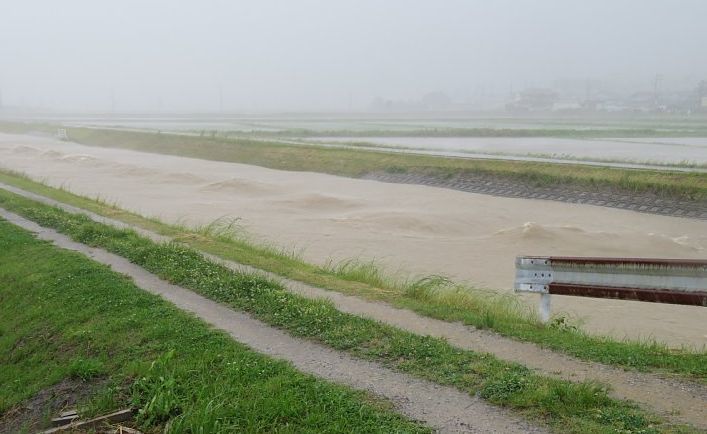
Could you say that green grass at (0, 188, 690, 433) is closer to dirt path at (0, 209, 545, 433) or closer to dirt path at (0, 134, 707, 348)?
dirt path at (0, 209, 545, 433)

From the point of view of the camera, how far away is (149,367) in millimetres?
6895

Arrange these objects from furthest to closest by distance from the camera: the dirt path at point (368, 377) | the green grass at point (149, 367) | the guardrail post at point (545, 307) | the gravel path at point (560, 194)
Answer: the gravel path at point (560, 194) → the guardrail post at point (545, 307) → the green grass at point (149, 367) → the dirt path at point (368, 377)

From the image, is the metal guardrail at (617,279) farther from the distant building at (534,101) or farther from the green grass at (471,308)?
the distant building at (534,101)

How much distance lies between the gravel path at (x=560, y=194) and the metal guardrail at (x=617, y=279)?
16099mm

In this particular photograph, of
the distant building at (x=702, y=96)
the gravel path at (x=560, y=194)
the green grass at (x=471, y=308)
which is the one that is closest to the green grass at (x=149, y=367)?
the green grass at (x=471, y=308)

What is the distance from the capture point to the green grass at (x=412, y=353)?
554 centimetres

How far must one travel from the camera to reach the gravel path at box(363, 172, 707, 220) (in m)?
23.3

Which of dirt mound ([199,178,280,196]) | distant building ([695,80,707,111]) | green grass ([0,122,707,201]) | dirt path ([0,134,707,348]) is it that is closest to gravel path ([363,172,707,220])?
green grass ([0,122,707,201])

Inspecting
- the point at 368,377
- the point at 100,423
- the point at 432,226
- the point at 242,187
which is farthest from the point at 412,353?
the point at 242,187

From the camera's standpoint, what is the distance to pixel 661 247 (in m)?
18.8

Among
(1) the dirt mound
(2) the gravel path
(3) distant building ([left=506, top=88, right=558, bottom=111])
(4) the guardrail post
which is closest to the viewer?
(4) the guardrail post

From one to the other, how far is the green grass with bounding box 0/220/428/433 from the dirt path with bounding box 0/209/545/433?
0.72 ft

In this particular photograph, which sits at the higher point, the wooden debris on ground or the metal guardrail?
the metal guardrail

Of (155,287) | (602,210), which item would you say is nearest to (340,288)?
(155,287)
